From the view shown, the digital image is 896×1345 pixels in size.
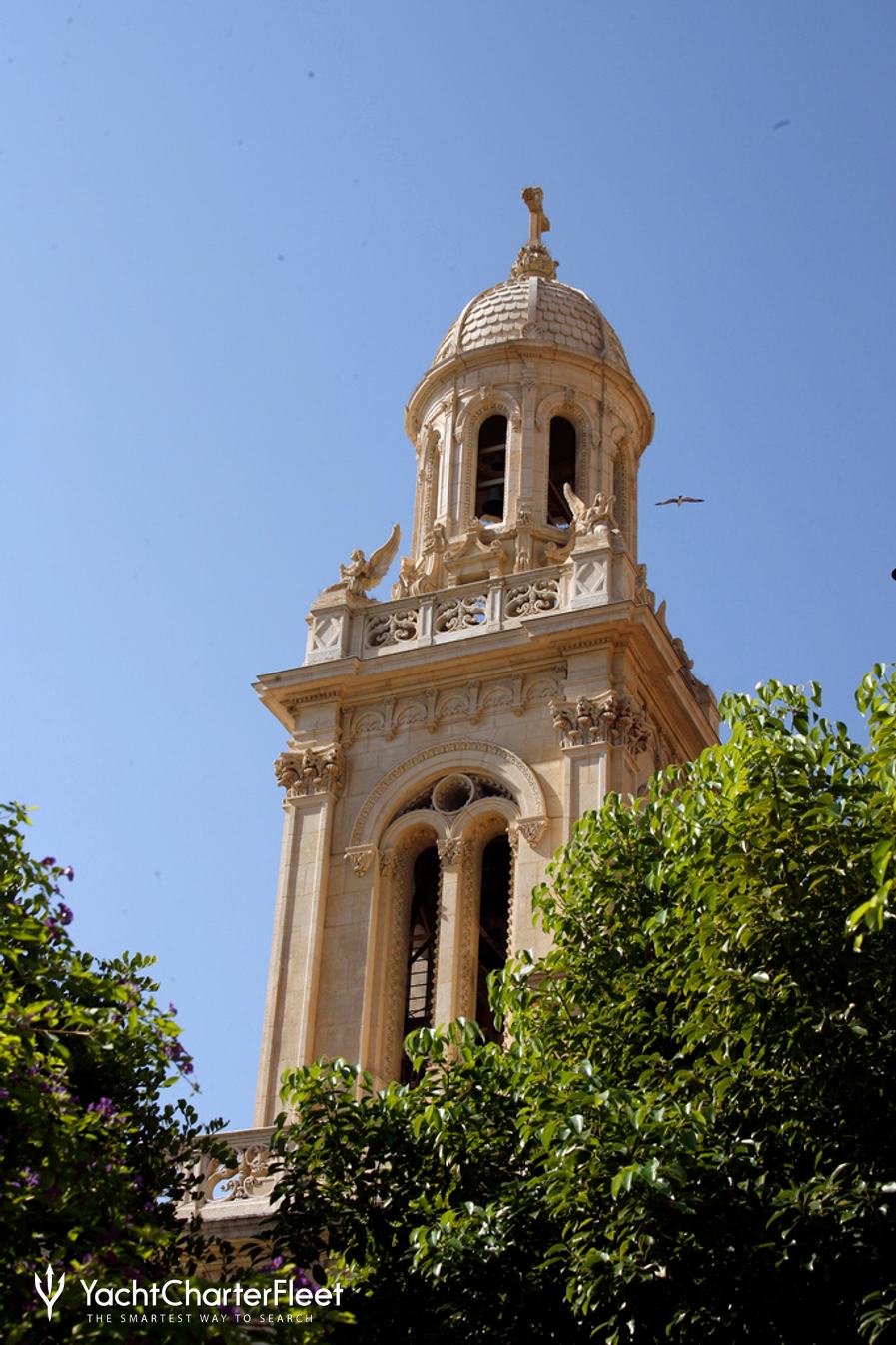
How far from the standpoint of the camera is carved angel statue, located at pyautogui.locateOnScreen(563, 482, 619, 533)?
106 feet

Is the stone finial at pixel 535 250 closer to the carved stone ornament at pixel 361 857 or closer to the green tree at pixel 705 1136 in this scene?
the carved stone ornament at pixel 361 857

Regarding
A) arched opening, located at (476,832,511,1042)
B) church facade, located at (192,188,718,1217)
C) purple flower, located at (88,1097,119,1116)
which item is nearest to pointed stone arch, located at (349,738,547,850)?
church facade, located at (192,188,718,1217)

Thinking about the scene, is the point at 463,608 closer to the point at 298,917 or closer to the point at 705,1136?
the point at 298,917

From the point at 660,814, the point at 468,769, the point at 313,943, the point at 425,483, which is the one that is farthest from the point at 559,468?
the point at 660,814

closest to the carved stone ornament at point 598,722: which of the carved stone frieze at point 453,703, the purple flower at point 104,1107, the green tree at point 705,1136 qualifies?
the carved stone frieze at point 453,703

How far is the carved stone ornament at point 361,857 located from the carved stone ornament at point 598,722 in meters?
3.09

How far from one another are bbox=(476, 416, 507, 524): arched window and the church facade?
1.07 metres

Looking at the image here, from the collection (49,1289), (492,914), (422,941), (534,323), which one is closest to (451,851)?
(492,914)

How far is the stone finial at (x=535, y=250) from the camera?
127 ft

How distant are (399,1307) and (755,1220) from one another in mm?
3343

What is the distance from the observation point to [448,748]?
30.4 meters

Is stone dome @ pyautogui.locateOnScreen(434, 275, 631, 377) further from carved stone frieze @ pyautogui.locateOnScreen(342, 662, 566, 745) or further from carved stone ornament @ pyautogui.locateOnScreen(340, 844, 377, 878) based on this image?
carved stone ornament @ pyautogui.locateOnScreen(340, 844, 377, 878)

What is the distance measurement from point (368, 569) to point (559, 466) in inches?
187

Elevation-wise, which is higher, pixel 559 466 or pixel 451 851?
pixel 559 466
